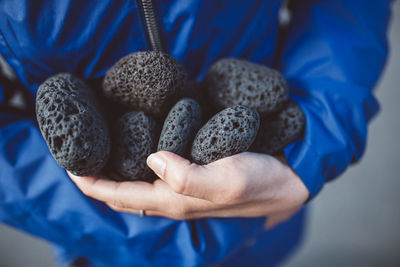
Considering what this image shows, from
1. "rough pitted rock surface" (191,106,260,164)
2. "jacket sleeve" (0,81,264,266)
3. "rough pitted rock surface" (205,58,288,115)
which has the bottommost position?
"jacket sleeve" (0,81,264,266)

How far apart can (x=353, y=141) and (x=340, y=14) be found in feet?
1.22

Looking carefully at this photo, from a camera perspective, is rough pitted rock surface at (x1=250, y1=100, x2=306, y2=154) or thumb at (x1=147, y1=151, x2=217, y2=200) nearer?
thumb at (x1=147, y1=151, x2=217, y2=200)

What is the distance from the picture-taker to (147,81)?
46 cm

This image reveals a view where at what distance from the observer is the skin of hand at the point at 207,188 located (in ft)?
1.36

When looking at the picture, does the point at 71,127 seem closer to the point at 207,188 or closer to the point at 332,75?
the point at 207,188

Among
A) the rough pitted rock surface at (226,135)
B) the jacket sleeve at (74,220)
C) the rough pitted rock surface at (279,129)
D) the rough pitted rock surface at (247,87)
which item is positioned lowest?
the jacket sleeve at (74,220)

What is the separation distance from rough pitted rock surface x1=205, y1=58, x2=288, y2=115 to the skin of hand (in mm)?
115

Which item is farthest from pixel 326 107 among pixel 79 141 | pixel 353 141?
pixel 79 141

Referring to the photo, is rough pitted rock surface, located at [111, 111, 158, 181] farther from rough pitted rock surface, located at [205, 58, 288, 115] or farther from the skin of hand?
rough pitted rock surface, located at [205, 58, 288, 115]

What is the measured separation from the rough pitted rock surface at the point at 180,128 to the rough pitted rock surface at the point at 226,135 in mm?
20

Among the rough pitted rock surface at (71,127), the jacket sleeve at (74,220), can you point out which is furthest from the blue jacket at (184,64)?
→ the rough pitted rock surface at (71,127)

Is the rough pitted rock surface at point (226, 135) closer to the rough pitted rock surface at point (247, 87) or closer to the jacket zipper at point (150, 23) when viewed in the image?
the rough pitted rock surface at point (247, 87)

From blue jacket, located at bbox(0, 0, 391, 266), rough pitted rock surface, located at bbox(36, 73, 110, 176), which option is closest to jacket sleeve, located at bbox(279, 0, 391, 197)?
blue jacket, located at bbox(0, 0, 391, 266)

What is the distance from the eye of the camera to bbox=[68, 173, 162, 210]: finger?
497 millimetres
